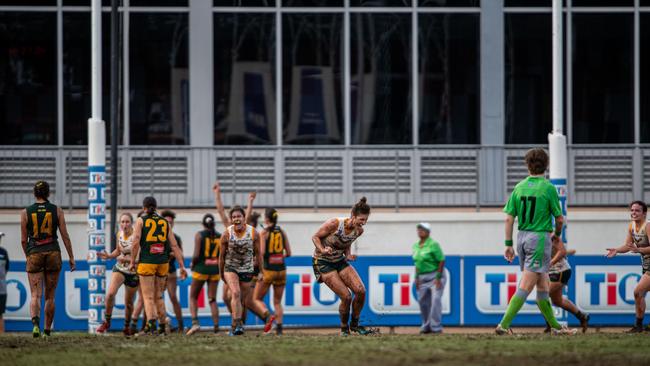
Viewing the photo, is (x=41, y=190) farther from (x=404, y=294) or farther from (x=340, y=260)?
(x=404, y=294)

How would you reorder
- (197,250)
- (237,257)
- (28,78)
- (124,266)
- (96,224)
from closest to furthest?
(237,257) → (124,266) → (96,224) → (197,250) → (28,78)

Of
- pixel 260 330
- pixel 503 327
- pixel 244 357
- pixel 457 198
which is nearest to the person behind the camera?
pixel 244 357

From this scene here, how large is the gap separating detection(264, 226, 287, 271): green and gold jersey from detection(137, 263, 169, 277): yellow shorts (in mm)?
2484

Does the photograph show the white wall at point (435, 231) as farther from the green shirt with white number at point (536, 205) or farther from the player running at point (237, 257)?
the green shirt with white number at point (536, 205)

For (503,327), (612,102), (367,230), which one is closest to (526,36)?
(612,102)

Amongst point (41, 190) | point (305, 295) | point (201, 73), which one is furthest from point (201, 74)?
point (41, 190)

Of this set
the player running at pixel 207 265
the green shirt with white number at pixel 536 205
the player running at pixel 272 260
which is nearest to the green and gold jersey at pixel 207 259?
the player running at pixel 207 265

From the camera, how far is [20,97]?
2534cm

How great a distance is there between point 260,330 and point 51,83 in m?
7.89

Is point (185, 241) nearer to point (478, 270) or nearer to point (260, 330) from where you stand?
point (260, 330)

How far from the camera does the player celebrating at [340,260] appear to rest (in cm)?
1491

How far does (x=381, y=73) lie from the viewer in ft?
84.0

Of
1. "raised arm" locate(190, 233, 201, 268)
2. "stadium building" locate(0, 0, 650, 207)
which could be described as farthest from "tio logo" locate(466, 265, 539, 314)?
"raised arm" locate(190, 233, 201, 268)

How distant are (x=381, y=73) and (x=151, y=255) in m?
10.2
